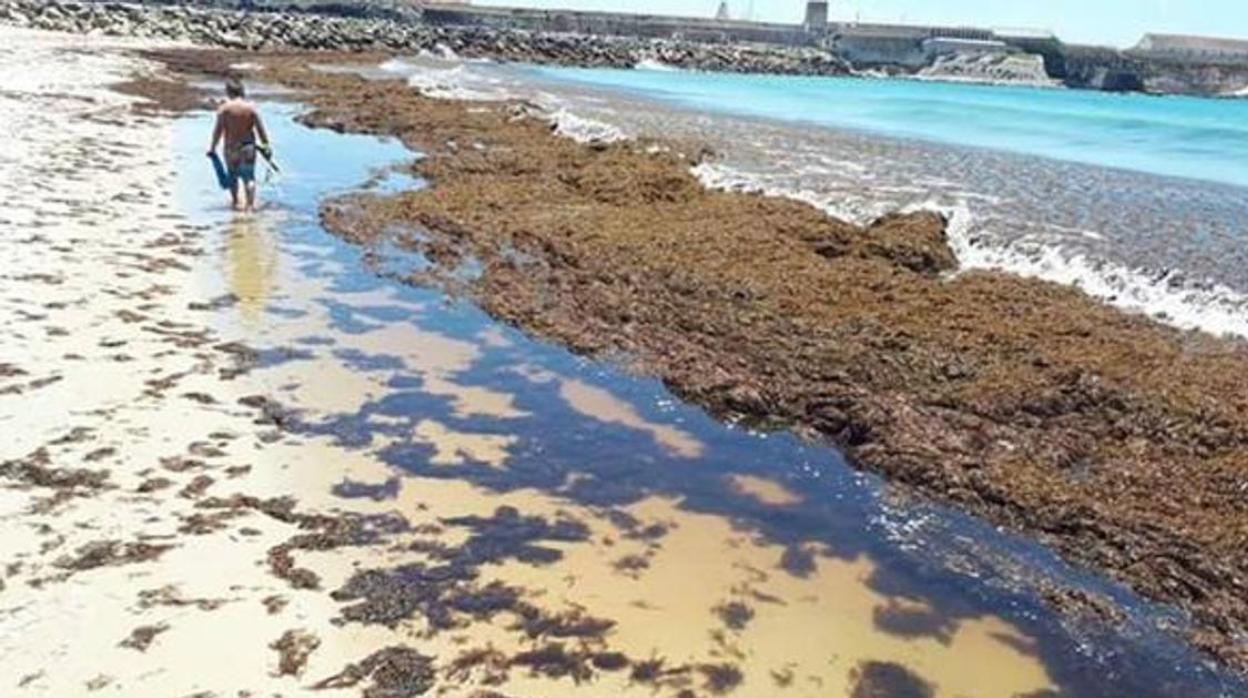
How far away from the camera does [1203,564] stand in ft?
17.4

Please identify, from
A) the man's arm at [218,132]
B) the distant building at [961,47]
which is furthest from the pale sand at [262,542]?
the distant building at [961,47]

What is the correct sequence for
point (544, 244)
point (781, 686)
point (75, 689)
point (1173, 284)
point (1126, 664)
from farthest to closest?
point (544, 244), point (1173, 284), point (1126, 664), point (781, 686), point (75, 689)

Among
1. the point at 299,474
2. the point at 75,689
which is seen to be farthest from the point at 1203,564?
the point at 75,689

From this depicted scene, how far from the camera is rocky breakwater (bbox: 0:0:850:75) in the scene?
53062 millimetres

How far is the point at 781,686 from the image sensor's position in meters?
4.25

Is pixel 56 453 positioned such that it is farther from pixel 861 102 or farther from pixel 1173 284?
pixel 861 102

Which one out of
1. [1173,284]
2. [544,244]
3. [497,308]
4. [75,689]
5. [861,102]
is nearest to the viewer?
[75,689]

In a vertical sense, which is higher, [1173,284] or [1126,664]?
[1173,284]

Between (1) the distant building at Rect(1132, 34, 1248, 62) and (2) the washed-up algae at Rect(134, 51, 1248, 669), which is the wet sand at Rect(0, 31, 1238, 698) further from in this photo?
(1) the distant building at Rect(1132, 34, 1248, 62)

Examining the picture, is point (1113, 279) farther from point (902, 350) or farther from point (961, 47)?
point (961, 47)

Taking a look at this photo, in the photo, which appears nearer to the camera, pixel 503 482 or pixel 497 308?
pixel 503 482

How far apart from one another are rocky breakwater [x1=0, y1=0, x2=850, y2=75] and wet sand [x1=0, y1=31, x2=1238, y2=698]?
4991 centimetres

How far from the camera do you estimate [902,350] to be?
27.1 ft

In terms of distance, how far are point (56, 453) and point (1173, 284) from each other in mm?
10176
